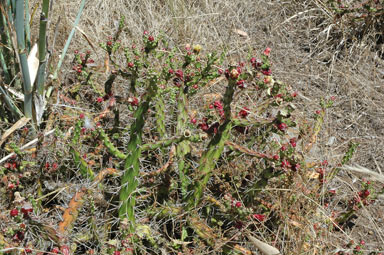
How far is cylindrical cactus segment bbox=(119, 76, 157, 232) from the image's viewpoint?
1686 mm

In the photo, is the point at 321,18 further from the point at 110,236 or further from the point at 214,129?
the point at 110,236

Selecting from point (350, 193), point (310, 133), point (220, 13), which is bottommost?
point (350, 193)

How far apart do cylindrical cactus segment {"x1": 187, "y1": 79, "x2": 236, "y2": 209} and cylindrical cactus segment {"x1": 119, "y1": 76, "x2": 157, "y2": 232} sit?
10.6 inches

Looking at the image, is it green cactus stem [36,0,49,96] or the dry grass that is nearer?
green cactus stem [36,0,49,96]

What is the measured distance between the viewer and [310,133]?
236cm

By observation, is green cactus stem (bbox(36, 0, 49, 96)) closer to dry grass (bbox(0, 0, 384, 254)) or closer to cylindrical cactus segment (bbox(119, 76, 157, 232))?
dry grass (bbox(0, 0, 384, 254))

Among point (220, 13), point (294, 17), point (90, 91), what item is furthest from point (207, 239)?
point (294, 17)

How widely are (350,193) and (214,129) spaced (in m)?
1.01

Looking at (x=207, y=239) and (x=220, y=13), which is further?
(x=220, y=13)

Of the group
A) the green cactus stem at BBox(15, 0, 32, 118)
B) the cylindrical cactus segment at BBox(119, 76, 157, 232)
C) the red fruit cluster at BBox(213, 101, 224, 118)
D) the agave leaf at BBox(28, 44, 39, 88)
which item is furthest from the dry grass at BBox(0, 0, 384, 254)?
the cylindrical cactus segment at BBox(119, 76, 157, 232)

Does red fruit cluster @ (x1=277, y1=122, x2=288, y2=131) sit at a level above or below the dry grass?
above

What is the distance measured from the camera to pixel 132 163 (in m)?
1.77

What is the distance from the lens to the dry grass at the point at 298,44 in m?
2.73

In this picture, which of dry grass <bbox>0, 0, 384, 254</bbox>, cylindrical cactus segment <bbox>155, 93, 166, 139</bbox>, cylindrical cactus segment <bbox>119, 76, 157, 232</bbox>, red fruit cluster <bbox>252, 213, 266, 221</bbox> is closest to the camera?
cylindrical cactus segment <bbox>119, 76, 157, 232</bbox>
